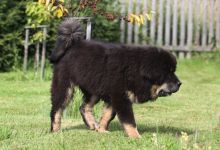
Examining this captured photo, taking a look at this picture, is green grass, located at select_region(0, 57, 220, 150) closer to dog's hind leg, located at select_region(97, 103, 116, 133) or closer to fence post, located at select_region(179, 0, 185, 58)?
dog's hind leg, located at select_region(97, 103, 116, 133)

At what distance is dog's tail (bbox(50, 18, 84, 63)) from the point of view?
25.3ft

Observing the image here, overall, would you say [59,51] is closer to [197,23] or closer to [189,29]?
[189,29]

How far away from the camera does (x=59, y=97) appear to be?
7.70m

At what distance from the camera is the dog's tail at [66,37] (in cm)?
771

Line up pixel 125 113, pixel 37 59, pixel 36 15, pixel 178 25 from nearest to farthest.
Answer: pixel 125 113, pixel 37 59, pixel 36 15, pixel 178 25

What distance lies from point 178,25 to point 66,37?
30.6 feet

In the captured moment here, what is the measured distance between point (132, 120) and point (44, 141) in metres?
1.04

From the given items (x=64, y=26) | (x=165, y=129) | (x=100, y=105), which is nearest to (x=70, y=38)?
(x=64, y=26)

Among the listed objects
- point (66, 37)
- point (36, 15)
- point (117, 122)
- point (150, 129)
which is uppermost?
point (66, 37)

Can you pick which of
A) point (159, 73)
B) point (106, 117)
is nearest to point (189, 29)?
point (106, 117)

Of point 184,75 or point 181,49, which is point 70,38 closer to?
point 184,75

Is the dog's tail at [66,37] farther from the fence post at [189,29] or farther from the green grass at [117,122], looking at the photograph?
the fence post at [189,29]

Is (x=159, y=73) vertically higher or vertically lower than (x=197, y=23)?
A: higher

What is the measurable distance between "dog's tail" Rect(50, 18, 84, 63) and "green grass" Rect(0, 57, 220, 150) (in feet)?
3.17
